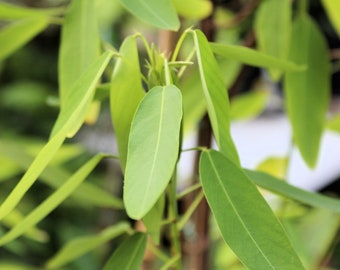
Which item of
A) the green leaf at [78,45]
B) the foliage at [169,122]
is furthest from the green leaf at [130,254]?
the green leaf at [78,45]

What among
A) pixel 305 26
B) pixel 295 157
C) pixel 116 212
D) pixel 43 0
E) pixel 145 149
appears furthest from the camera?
pixel 43 0

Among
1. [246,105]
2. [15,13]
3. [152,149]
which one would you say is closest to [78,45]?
[15,13]

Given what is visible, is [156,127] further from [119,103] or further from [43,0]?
[43,0]

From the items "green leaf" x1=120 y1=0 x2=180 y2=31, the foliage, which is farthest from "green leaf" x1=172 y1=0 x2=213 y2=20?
"green leaf" x1=120 y1=0 x2=180 y2=31

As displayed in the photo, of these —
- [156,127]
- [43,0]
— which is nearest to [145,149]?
[156,127]

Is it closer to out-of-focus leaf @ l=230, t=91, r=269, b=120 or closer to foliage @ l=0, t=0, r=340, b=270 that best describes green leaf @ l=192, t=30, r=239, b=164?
foliage @ l=0, t=0, r=340, b=270

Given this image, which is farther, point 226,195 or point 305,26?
point 305,26
